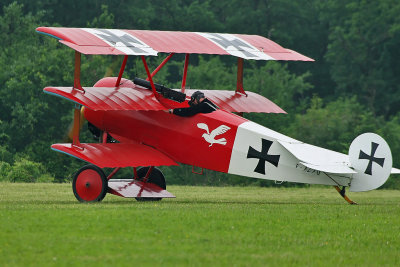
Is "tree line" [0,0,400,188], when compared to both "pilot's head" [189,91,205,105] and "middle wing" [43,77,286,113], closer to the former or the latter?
"middle wing" [43,77,286,113]

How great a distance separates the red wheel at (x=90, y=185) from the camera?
1748 centimetres

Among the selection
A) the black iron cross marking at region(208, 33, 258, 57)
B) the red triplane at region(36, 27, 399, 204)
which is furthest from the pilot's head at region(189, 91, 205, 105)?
the black iron cross marking at region(208, 33, 258, 57)

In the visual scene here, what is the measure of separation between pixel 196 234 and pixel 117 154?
5.13 m

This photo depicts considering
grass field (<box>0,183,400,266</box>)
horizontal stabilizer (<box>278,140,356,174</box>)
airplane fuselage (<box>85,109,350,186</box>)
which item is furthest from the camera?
airplane fuselage (<box>85,109,350,186</box>)

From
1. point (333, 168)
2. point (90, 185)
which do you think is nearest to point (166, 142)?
point (90, 185)

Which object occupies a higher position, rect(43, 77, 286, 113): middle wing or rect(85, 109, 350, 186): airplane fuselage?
rect(43, 77, 286, 113): middle wing

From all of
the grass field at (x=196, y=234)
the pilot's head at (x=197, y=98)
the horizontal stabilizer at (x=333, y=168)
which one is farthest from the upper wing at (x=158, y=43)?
the horizontal stabilizer at (x=333, y=168)

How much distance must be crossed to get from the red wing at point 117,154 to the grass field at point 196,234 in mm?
734

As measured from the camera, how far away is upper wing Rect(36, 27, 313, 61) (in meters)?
17.4

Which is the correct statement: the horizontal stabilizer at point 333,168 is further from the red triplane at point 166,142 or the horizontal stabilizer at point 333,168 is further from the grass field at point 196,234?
the grass field at point 196,234

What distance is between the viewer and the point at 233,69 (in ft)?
173

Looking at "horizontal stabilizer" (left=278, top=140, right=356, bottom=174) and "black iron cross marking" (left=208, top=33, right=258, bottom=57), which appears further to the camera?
"black iron cross marking" (left=208, top=33, right=258, bottom=57)

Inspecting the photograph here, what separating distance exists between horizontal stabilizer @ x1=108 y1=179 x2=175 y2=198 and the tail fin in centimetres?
329

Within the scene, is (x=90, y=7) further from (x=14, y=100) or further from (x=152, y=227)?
(x=152, y=227)
